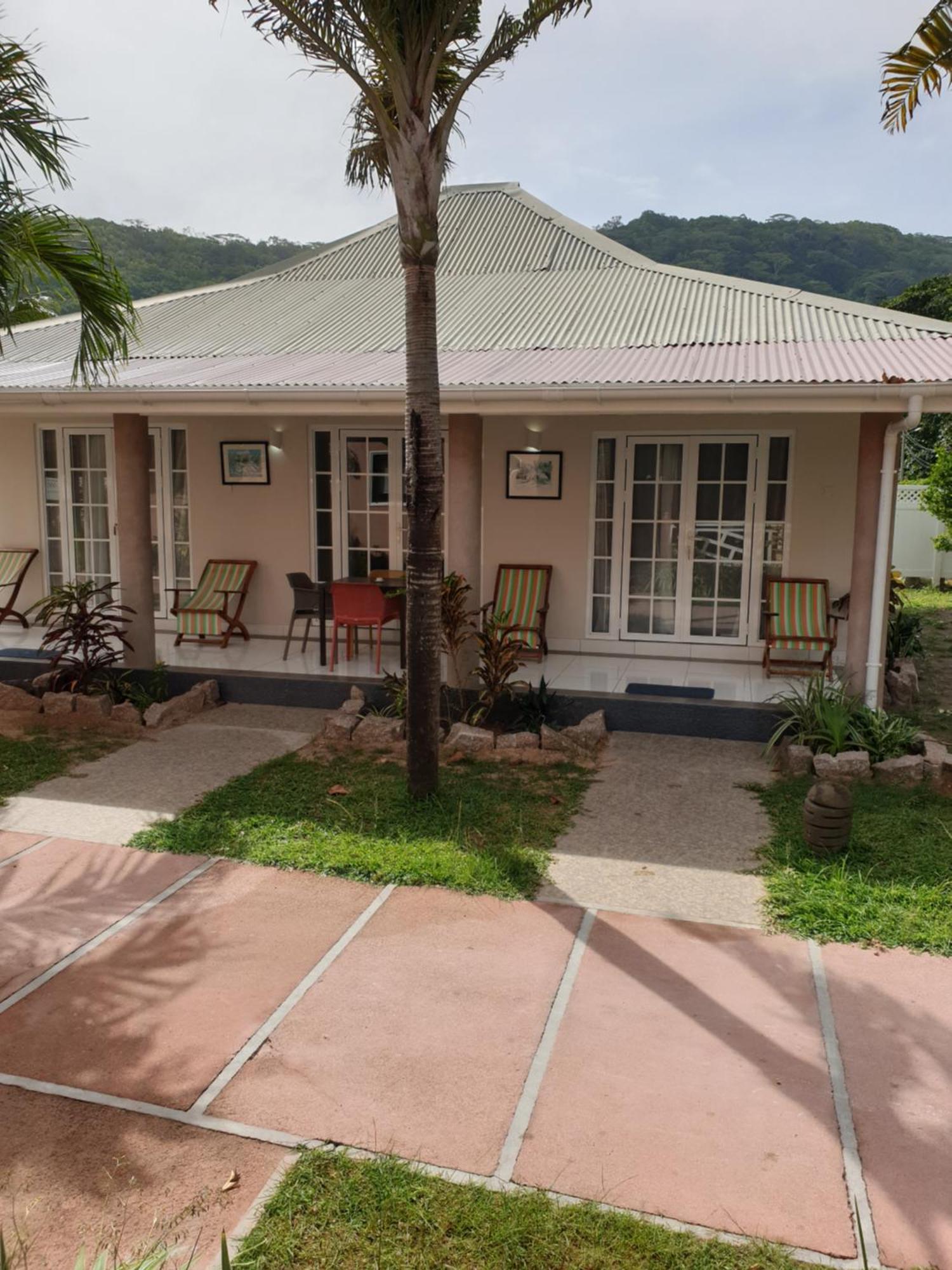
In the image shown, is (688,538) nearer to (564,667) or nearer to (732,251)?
(564,667)

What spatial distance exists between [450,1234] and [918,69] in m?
8.71

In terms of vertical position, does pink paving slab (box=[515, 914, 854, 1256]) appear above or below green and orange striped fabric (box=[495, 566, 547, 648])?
below

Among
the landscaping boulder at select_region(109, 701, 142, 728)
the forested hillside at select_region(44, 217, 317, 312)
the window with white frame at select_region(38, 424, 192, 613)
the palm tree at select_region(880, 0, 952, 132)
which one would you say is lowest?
the landscaping boulder at select_region(109, 701, 142, 728)

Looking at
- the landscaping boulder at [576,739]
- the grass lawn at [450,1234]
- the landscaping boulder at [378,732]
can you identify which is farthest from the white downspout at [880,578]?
the grass lawn at [450,1234]

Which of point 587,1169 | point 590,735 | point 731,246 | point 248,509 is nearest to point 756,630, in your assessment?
point 590,735

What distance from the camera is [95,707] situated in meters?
8.60

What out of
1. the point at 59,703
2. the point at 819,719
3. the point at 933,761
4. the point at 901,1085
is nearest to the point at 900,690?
the point at 819,719

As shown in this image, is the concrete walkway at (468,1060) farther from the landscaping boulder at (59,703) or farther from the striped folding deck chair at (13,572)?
the striped folding deck chair at (13,572)

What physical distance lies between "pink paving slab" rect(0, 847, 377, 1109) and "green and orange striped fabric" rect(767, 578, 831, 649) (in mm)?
5273

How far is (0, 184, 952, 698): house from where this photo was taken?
25.2 feet

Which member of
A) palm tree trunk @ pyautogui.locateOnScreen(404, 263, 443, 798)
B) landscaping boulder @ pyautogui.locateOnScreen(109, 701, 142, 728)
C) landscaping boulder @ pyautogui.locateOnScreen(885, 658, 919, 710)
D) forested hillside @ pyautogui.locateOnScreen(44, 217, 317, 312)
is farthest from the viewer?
forested hillside @ pyautogui.locateOnScreen(44, 217, 317, 312)

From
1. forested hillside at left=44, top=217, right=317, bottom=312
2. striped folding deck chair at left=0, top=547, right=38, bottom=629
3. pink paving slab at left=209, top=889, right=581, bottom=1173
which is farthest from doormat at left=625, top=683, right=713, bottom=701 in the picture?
forested hillside at left=44, top=217, right=317, bottom=312

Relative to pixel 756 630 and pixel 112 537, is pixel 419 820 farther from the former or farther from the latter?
pixel 112 537

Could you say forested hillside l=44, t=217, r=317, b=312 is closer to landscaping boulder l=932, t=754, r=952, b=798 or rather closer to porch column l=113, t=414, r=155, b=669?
porch column l=113, t=414, r=155, b=669
